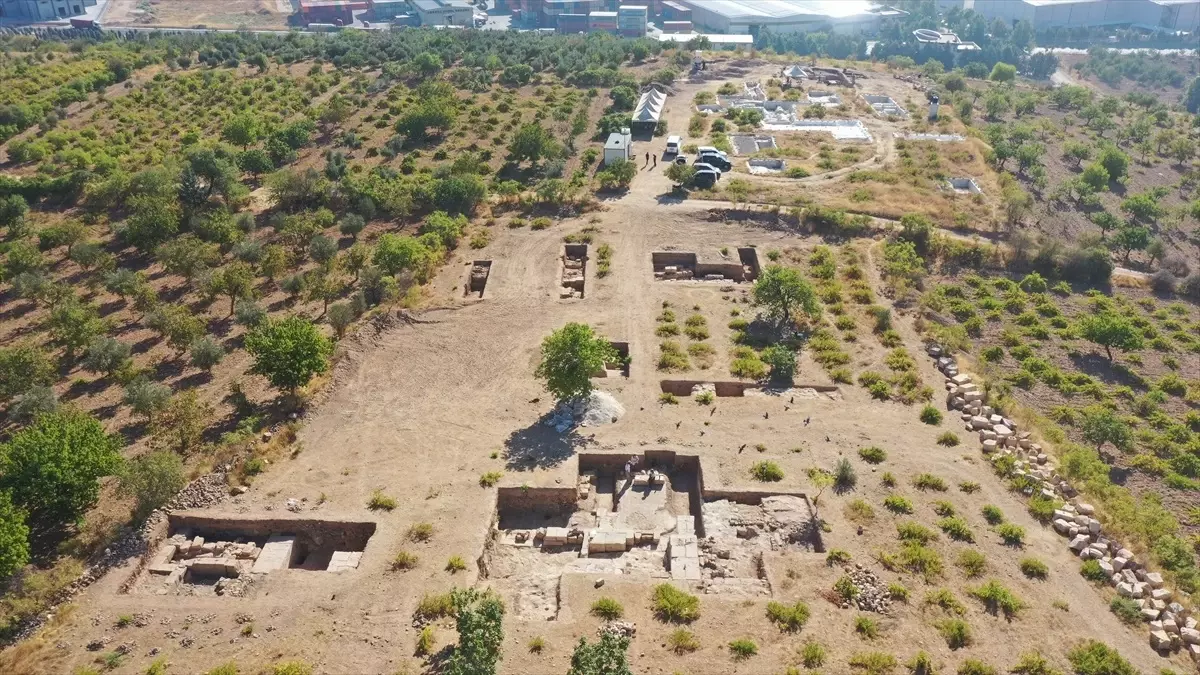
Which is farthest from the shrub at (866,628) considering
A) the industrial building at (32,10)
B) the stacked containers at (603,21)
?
the industrial building at (32,10)

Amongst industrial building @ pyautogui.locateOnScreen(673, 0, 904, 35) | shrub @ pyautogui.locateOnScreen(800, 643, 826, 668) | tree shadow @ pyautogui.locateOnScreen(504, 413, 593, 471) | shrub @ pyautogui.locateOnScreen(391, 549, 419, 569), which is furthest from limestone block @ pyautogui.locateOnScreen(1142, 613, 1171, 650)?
industrial building @ pyautogui.locateOnScreen(673, 0, 904, 35)

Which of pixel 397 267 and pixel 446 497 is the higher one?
pixel 397 267

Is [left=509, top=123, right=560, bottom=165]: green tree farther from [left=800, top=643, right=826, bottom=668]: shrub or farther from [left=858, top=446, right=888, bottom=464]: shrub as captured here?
[left=800, top=643, right=826, bottom=668]: shrub

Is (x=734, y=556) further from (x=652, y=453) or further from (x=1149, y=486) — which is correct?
(x=1149, y=486)

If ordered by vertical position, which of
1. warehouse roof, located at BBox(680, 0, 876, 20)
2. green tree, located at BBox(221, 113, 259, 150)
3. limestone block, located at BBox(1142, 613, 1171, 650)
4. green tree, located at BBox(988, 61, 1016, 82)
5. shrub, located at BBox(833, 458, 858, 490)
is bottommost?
limestone block, located at BBox(1142, 613, 1171, 650)

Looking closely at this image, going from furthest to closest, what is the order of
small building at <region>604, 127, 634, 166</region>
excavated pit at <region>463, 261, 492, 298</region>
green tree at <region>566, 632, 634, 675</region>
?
1. small building at <region>604, 127, 634, 166</region>
2. excavated pit at <region>463, 261, 492, 298</region>
3. green tree at <region>566, 632, 634, 675</region>

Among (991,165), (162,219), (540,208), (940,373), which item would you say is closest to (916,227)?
(940,373)

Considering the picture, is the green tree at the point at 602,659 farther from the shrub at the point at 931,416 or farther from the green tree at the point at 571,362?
the shrub at the point at 931,416
